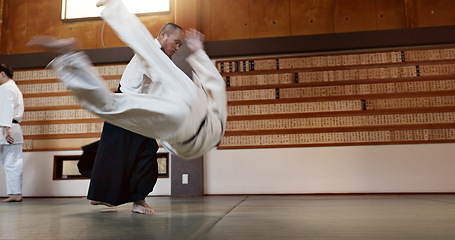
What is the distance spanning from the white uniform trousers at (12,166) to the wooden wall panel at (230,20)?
2984 millimetres

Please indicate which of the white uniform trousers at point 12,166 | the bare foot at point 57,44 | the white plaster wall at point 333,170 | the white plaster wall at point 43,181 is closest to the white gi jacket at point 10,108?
the white uniform trousers at point 12,166

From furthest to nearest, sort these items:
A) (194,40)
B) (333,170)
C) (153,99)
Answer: (333,170)
(194,40)
(153,99)

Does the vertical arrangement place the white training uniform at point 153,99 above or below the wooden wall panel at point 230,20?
below

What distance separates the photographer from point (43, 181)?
16.2ft

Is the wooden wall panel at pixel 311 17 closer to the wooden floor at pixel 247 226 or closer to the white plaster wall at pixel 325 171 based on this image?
the white plaster wall at pixel 325 171

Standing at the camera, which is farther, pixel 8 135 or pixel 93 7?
pixel 93 7

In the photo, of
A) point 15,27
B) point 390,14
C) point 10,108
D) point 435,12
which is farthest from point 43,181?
point 435,12

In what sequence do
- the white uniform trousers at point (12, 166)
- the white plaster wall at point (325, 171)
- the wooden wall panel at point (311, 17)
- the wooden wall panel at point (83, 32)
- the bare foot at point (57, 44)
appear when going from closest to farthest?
the bare foot at point (57, 44)
the white uniform trousers at point (12, 166)
the white plaster wall at point (325, 171)
the wooden wall panel at point (311, 17)
the wooden wall panel at point (83, 32)

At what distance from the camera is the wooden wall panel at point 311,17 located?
496 cm

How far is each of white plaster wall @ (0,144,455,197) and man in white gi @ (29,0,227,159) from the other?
298cm

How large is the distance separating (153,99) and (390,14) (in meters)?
4.53

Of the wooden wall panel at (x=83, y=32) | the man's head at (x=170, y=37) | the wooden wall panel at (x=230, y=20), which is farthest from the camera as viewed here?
the wooden wall panel at (x=83, y=32)

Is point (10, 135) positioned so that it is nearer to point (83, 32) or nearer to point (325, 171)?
point (83, 32)

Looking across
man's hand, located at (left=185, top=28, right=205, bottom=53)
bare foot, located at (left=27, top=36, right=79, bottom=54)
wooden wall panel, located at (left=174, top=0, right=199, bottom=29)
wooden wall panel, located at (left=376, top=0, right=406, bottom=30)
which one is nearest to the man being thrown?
man's hand, located at (left=185, top=28, right=205, bottom=53)
